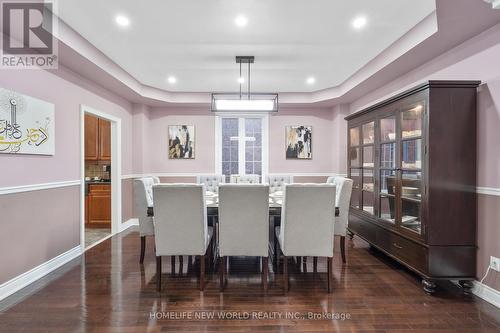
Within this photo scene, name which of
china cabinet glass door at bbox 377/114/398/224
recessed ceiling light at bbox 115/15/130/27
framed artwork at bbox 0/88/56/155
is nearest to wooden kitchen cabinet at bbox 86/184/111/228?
framed artwork at bbox 0/88/56/155

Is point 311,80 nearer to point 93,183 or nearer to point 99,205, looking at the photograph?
point 93,183

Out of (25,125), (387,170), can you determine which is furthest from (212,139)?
(387,170)

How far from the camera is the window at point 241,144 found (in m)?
5.70

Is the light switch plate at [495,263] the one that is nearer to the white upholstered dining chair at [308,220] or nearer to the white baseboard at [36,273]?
the white upholstered dining chair at [308,220]

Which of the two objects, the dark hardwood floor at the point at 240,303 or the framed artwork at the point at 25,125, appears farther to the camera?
the framed artwork at the point at 25,125

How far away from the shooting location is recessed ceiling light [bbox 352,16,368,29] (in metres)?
2.54

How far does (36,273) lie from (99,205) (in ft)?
7.38

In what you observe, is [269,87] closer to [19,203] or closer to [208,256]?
[208,256]

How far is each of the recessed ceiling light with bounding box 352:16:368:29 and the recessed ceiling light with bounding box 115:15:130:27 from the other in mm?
2220

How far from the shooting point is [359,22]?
2.61 metres

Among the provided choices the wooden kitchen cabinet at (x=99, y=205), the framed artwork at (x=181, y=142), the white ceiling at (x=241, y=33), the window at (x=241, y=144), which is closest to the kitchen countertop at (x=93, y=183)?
the wooden kitchen cabinet at (x=99, y=205)

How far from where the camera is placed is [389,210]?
3154 millimetres

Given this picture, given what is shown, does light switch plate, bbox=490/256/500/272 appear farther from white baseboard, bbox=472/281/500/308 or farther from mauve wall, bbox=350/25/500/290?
→ white baseboard, bbox=472/281/500/308

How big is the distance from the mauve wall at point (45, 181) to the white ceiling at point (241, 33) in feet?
2.28
